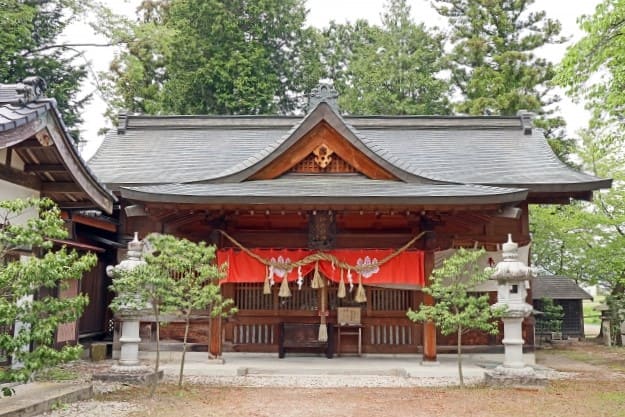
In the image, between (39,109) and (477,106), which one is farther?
(477,106)

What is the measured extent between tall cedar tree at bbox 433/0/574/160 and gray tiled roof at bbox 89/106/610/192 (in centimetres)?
865

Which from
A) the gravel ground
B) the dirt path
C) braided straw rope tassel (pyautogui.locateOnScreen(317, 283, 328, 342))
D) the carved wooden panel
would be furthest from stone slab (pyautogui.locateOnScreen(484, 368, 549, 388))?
the carved wooden panel

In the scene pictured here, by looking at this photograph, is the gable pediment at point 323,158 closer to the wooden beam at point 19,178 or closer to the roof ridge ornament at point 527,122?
the wooden beam at point 19,178

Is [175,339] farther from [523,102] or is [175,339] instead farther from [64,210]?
[523,102]

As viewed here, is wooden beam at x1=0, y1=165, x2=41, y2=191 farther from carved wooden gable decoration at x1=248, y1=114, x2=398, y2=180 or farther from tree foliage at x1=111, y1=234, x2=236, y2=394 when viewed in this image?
carved wooden gable decoration at x1=248, y1=114, x2=398, y2=180

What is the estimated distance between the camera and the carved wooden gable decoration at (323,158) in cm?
1147

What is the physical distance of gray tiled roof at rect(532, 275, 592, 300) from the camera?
19.4 m

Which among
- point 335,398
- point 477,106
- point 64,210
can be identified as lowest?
point 335,398

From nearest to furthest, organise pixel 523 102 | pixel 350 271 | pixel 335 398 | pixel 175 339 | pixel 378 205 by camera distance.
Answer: pixel 335 398 → pixel 378 205 → pixel 350 271 → pixel 175 339 → pixel 523 102

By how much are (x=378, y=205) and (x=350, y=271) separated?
65.5 inches

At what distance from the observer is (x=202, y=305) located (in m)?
8.12

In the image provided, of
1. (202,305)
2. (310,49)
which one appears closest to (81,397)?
(202,305)

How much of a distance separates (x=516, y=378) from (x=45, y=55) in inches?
904

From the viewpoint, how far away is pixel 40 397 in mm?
6742
